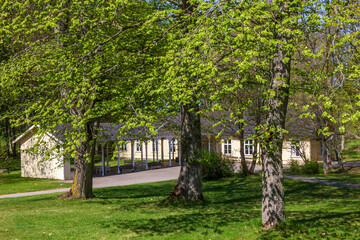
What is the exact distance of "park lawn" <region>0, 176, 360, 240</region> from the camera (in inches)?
369

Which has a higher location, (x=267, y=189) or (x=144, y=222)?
(x=267, y=189)

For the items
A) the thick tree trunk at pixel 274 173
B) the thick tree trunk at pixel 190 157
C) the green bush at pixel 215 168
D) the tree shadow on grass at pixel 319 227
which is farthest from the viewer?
the green bush at pixel 215 168

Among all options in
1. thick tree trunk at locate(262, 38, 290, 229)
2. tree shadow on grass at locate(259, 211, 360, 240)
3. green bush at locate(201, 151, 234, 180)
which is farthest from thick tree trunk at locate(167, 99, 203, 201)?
green bush at locate(201, 151, 234, 180)

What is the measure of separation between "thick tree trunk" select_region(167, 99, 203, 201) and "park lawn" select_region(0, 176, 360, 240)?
0.53m

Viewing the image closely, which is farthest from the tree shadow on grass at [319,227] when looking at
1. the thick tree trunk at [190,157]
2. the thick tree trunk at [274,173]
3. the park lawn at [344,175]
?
the park lawn at [344,175]

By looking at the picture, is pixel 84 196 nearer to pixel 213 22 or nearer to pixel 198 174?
pixel 198 174

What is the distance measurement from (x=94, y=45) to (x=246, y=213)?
23.1 feet

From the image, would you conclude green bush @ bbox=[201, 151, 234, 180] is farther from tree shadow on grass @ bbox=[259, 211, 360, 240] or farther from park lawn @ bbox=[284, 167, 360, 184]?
tree shadow on grass @ bbox=[259, 211, 360, 240]

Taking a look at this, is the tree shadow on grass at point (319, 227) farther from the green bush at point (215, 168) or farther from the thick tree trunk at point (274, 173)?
the green bush at point (215, 168)

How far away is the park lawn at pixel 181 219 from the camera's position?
9.38 metres

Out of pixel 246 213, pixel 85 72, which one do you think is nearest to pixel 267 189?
pixel 246 213

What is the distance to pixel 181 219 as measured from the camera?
1105 centimetres

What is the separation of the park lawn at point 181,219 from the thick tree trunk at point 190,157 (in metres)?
0.53

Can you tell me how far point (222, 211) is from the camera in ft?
41.4
